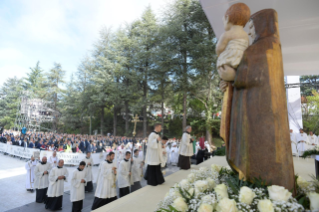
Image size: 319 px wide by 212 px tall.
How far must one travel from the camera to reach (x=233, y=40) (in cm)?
187

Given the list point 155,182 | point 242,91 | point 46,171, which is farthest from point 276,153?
point 46,171

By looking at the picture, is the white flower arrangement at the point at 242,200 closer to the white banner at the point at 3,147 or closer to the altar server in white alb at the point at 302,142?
the altar server in white alb at the point at 302,142

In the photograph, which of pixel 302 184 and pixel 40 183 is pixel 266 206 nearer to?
pixel 302 184

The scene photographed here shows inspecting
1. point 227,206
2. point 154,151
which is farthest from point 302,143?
point 227,206

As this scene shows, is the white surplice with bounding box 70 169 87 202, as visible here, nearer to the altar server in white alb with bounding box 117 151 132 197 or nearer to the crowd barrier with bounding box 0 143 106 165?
the altar server in white alb with bounding box 117 151 132 197

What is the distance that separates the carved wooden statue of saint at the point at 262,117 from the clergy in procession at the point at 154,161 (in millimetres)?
3012

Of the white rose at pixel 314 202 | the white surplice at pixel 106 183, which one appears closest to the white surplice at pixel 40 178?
the white surplice at pixel 106 183

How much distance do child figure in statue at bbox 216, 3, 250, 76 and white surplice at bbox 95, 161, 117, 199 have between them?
4.70m

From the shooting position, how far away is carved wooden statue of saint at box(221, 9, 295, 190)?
158cm

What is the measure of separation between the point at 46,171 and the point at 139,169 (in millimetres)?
3376

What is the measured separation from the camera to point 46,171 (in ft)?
21.0

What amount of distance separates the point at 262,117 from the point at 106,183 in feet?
15.9

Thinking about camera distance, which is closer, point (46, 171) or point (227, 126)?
point (227, 126)

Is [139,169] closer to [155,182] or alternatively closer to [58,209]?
[155,182]
